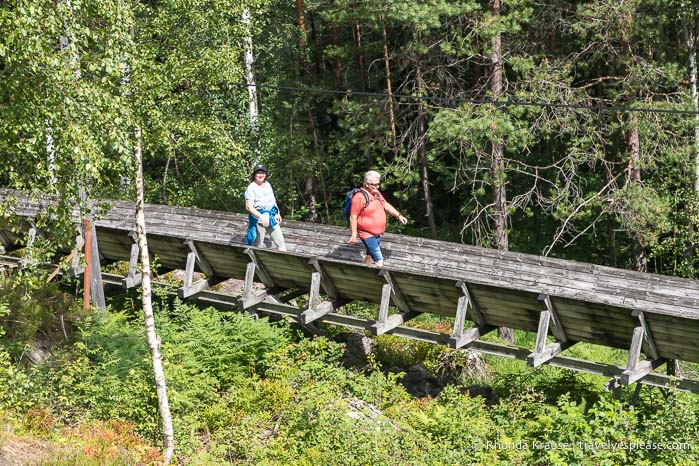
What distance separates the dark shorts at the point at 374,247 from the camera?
15438 millimetres

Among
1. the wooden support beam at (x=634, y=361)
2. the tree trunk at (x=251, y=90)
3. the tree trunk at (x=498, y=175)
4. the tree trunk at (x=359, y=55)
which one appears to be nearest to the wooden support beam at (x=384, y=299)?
the wooden support beam at (x=634, y=361)

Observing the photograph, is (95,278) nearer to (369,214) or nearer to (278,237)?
(278,237)

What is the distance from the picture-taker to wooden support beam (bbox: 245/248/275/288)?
15.7 meters

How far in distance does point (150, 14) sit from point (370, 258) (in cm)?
850

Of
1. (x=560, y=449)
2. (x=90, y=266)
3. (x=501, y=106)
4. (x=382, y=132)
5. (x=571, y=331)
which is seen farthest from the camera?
(x=382, y=132)

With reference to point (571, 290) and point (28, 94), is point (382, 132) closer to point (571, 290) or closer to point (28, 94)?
point (571, 290)

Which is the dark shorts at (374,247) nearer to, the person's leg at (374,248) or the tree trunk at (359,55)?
the person's leg at (374,248)

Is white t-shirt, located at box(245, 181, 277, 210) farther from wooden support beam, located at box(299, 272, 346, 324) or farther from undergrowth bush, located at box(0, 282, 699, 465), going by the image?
undergrowth bush, located at box(0, 282, 699, 465)

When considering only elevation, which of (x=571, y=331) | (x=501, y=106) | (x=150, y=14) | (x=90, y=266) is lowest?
(x=571, y=331)

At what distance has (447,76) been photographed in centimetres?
2386

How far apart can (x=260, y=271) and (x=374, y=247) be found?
5.90 ft

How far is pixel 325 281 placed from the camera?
1537 cm

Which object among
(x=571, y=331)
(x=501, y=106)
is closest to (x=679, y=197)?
(x=501, y=106)

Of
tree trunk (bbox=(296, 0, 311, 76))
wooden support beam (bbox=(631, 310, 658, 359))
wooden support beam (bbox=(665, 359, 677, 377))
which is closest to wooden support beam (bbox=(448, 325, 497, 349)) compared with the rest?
wooden support beam (bbox=(631, 310, 658, 359))
